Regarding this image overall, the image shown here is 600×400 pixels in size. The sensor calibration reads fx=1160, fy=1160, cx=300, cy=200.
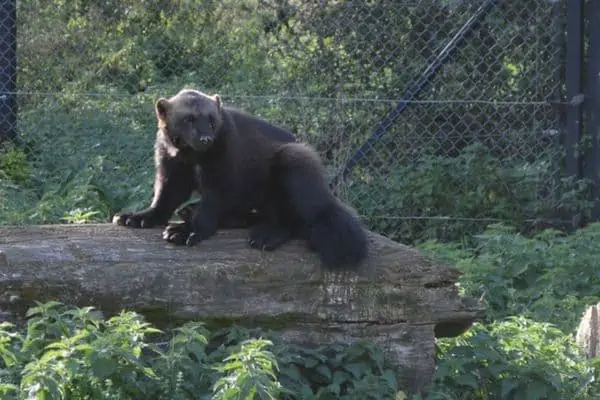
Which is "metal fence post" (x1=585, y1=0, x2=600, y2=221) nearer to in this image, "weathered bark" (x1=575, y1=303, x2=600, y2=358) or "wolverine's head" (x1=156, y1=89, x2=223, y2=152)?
"weathered bark" (x1=575, y1=303, x2=600, y2=358)

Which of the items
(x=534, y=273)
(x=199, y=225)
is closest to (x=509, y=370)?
(x=199, y=225)

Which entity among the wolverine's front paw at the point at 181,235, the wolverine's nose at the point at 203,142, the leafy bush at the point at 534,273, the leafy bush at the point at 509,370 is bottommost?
the leafy bush at the point at 509,370

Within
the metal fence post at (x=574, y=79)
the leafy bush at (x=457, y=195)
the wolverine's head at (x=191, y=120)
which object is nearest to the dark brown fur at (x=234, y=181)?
the wolverine's head at (x=191, y=120)

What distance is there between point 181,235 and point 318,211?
0.73 m

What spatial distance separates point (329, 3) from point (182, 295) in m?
4.33

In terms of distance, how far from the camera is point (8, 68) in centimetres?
929

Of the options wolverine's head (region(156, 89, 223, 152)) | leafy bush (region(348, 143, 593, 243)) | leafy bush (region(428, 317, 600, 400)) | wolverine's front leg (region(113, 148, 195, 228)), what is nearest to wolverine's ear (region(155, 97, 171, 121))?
wolverine's head (region(156, 89, 223, 152))

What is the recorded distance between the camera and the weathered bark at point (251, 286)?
18.2 feet

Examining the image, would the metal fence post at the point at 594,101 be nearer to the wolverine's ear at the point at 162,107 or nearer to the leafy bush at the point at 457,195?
the leafy bush at the point at 457,195

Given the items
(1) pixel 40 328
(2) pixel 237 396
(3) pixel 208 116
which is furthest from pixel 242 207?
(2) pixel 237 396

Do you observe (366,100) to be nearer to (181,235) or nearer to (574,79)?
(574,79)

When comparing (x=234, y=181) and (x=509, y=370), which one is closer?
(x=509, y=370)

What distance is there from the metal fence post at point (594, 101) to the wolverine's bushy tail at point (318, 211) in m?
3.35

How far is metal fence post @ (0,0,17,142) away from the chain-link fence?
0.19ft
